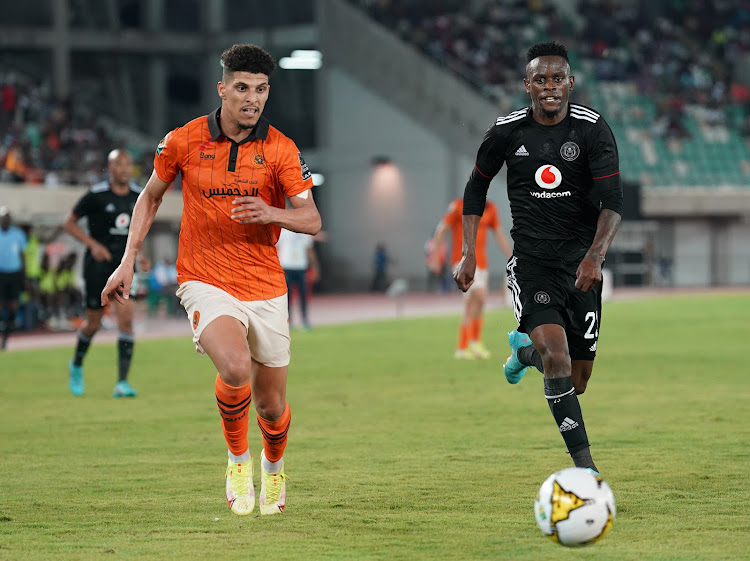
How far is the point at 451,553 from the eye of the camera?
539cm

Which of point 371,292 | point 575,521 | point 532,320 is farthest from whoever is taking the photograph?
point 371,292

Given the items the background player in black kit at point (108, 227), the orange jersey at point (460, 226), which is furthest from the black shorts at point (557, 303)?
the orange jersey at point (460, 226)

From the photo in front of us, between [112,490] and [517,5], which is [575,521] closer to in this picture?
[112,490]

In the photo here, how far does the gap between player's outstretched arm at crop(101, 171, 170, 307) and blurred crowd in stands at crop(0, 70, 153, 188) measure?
25.1 m

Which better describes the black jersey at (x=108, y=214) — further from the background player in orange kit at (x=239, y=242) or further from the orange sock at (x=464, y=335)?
the orange sock at (x=464, y=335)

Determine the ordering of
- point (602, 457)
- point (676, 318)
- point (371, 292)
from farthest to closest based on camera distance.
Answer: point (371, 292) → point (676, 318) → point (602, 457)

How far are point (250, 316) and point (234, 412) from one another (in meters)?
0.51

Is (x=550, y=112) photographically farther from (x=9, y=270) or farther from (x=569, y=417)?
(x=9, y=270)

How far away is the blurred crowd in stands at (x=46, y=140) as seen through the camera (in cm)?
3177

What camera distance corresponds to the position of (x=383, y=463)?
26.1 feet

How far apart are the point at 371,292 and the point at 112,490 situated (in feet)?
119

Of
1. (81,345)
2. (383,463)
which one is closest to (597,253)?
(383,463)

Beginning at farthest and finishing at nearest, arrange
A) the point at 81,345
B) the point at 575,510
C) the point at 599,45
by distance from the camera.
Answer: the point at 599,45
the point at 81,345
the point at 575,510

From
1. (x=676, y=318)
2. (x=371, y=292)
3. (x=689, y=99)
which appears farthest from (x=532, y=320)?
(x=689, y=99)
